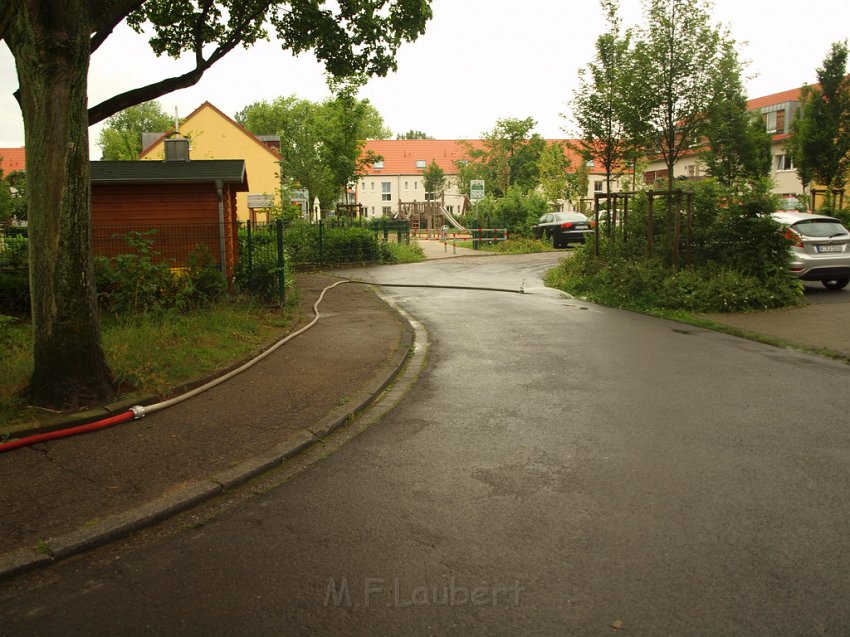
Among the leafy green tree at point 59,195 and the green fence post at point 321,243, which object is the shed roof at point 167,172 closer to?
the leafy green tree at point 59,195

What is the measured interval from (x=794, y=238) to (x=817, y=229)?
0.90 meters

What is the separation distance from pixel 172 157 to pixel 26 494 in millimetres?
13656

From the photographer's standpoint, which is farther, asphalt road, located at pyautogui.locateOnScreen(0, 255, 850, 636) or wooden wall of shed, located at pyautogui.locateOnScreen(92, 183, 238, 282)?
wooden wall of shed, located at pyautogui.locateOnScreen(92, 183, 238, 282)

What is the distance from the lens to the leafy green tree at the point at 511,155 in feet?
199

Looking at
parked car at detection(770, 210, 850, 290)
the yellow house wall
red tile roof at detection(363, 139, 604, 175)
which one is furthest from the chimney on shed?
red tile roof at detection(363, 139, 604, 175)

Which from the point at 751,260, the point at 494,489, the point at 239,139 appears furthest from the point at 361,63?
the point at 239,139

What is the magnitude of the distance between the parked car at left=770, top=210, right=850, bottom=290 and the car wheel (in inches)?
18.0

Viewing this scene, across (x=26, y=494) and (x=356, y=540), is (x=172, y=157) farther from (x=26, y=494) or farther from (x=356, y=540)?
(x=356, y=540)

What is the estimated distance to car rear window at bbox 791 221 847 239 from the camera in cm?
1427

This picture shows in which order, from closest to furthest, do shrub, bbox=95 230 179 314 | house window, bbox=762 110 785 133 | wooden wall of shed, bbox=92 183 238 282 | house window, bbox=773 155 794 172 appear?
shrub, bbox=95 230 179 314
wooden wall of shed, bbox=92 183 238 282
house window, bbox=773 155 794 172
house window, bbox=762 110 785 133

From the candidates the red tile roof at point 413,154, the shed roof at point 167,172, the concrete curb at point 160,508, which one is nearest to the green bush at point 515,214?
the shed roof at point 167,172

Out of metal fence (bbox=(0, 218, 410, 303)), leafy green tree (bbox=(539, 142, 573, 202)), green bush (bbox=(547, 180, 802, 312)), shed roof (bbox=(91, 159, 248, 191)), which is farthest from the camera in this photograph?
leafy green tree (bbox=(539, 142, 573, 202))

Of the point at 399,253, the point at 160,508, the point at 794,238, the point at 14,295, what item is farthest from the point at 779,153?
the point at 160,508

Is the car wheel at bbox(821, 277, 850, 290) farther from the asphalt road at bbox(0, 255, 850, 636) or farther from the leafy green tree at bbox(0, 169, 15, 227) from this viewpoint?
the leafy green tree at bbox(0, 169, 15, 227)
